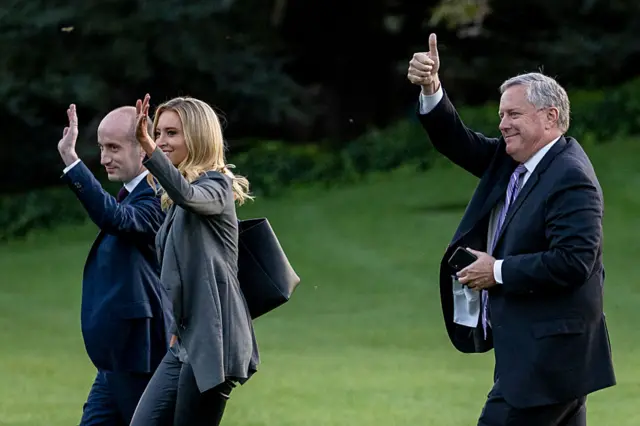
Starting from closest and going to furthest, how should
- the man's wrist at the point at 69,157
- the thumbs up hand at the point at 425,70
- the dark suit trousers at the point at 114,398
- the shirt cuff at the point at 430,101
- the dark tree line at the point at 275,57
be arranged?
the thumbs up hand at the point at 425,70
the shirt cuff at the point at 430,101
the man's wrist at the point at 69,157
the dark suit trousers at the point at 114,398
the dark tree line at the point at 275,57

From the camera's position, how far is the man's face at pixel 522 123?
5379 mm

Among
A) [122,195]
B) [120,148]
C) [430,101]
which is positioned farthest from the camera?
[122,195]

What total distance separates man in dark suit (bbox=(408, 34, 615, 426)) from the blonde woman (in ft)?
2.89

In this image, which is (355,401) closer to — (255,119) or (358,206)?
(358,206)

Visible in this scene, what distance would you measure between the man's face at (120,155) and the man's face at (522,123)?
1735mm

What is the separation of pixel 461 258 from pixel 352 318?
394 inches

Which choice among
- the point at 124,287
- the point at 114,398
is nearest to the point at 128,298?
the point at 124,287

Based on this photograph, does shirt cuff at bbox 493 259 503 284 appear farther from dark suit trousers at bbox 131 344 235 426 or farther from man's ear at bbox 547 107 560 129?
dark suit trousers at bbox 131 344 235 426

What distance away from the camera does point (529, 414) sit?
17.4 ft

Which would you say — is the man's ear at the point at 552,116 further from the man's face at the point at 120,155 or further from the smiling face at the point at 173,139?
the man's face at the point at 120,155

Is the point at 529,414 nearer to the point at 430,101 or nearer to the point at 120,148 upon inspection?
the point at 430,101

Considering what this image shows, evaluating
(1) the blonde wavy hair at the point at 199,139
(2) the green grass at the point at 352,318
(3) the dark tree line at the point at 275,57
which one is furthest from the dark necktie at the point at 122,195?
(3) the dark tree line at the point at 275,57

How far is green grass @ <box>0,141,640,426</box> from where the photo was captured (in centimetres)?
1004

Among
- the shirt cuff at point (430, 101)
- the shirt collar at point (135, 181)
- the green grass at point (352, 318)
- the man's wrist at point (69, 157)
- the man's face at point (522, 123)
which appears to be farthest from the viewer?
the green grass at point (352, 318)
